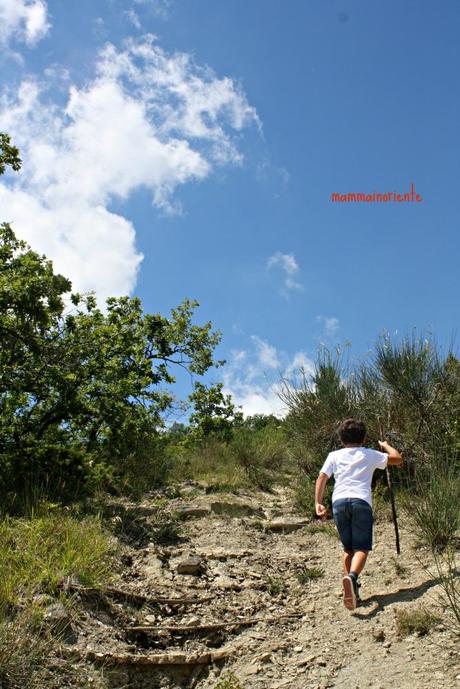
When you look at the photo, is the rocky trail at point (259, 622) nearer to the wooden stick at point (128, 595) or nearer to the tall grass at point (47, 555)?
the wooden stick at point (128, 595)

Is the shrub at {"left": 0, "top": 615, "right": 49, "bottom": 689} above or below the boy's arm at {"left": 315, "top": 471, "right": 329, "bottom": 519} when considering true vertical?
below

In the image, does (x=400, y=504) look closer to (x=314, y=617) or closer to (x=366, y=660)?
(x=314, y=617)

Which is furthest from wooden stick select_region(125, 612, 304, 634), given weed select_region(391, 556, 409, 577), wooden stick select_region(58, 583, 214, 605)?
weed select_region(391, 556, 409, 577)

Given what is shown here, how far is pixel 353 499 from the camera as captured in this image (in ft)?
18.0

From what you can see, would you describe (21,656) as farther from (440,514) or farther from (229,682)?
(440,514)

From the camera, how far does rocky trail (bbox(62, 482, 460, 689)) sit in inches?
178

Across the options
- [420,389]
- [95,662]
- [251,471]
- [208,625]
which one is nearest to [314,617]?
[208,625]

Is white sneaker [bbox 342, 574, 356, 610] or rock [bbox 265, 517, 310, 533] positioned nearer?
white sneaker [bbox 342, 574, 356, 610]

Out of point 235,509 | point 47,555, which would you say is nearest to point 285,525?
point 235,509

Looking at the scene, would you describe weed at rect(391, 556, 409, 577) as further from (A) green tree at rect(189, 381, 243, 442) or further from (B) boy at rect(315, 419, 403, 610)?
(A) green tree at rect(189, 381, 243, 442)

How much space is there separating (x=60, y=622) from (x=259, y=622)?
→ 77.5 inches

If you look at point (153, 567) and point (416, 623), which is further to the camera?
point (153, 567)

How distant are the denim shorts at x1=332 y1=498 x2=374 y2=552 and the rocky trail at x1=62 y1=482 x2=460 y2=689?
61 centimetres

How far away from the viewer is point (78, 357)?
1023 cm
